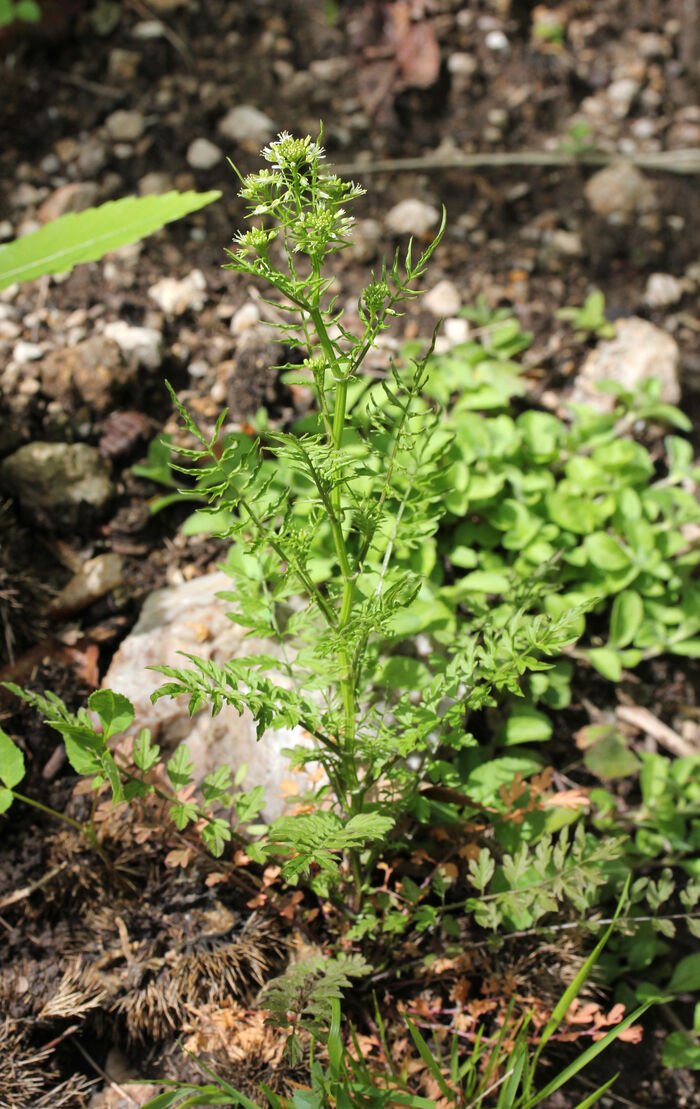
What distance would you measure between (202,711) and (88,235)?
4.78 feet

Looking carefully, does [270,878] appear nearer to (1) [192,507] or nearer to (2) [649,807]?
(2) [649,807]

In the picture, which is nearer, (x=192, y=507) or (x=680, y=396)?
(x=192, y=507)

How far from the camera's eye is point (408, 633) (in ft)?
7.06

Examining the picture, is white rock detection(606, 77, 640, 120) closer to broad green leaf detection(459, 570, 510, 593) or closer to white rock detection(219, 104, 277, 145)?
white rock detection(219, 104, 277, 145)

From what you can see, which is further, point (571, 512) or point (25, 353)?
point (25, 353)

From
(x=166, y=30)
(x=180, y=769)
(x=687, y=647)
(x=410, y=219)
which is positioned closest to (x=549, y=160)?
(x=410, y=219)

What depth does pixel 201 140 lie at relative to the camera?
11.9 feet

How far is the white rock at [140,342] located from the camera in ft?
9.60

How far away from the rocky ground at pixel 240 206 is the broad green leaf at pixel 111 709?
75cm

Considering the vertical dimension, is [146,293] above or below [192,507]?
above

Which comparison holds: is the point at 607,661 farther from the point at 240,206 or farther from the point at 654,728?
the point at 240,206

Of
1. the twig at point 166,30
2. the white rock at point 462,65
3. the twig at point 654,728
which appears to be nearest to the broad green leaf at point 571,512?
the twig at point 654,728

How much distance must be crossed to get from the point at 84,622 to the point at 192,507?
0.56 metres

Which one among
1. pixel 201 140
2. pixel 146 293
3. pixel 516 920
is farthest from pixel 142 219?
pixel 516 920
